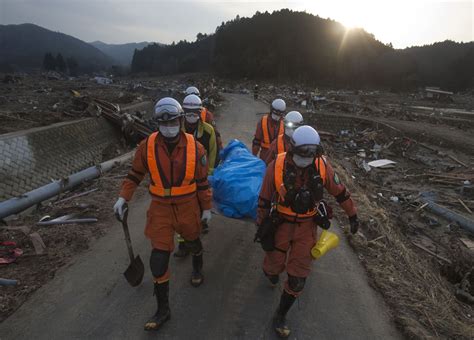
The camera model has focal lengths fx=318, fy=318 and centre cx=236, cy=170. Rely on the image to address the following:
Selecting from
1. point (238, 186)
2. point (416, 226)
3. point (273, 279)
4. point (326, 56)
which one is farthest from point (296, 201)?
point (326, 56)

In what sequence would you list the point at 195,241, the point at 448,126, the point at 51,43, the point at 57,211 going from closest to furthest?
the point at 195,241 < the point at 57,211 < the point at 448,126 < the point at 51,43

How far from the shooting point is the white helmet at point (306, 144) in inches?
126

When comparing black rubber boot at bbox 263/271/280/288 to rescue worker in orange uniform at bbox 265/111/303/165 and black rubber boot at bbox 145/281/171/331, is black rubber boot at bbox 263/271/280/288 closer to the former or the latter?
black rubber boot at bbox 145/281/171/331

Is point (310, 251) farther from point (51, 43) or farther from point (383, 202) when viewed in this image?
point (51, 43)

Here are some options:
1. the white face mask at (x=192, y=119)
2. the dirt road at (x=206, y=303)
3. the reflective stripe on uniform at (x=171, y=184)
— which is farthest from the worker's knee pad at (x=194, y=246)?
the white face mask at (x=192, y=119)

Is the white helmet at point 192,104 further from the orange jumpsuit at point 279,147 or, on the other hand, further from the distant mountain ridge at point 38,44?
the distant mountain ridge at point 38,44

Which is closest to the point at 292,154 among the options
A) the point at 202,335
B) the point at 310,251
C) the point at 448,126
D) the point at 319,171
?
the point at 319,171

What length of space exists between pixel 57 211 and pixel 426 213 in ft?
32.1

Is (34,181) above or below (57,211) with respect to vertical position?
below

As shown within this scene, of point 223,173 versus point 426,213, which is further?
point 426,213

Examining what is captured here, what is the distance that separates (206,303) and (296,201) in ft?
5.34

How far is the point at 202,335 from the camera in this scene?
323cm

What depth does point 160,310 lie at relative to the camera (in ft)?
10.9

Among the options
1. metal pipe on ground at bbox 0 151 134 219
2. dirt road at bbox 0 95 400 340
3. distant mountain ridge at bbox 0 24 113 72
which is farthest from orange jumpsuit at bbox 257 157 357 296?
distant mountain ridge at bbox 0 24 113 72
